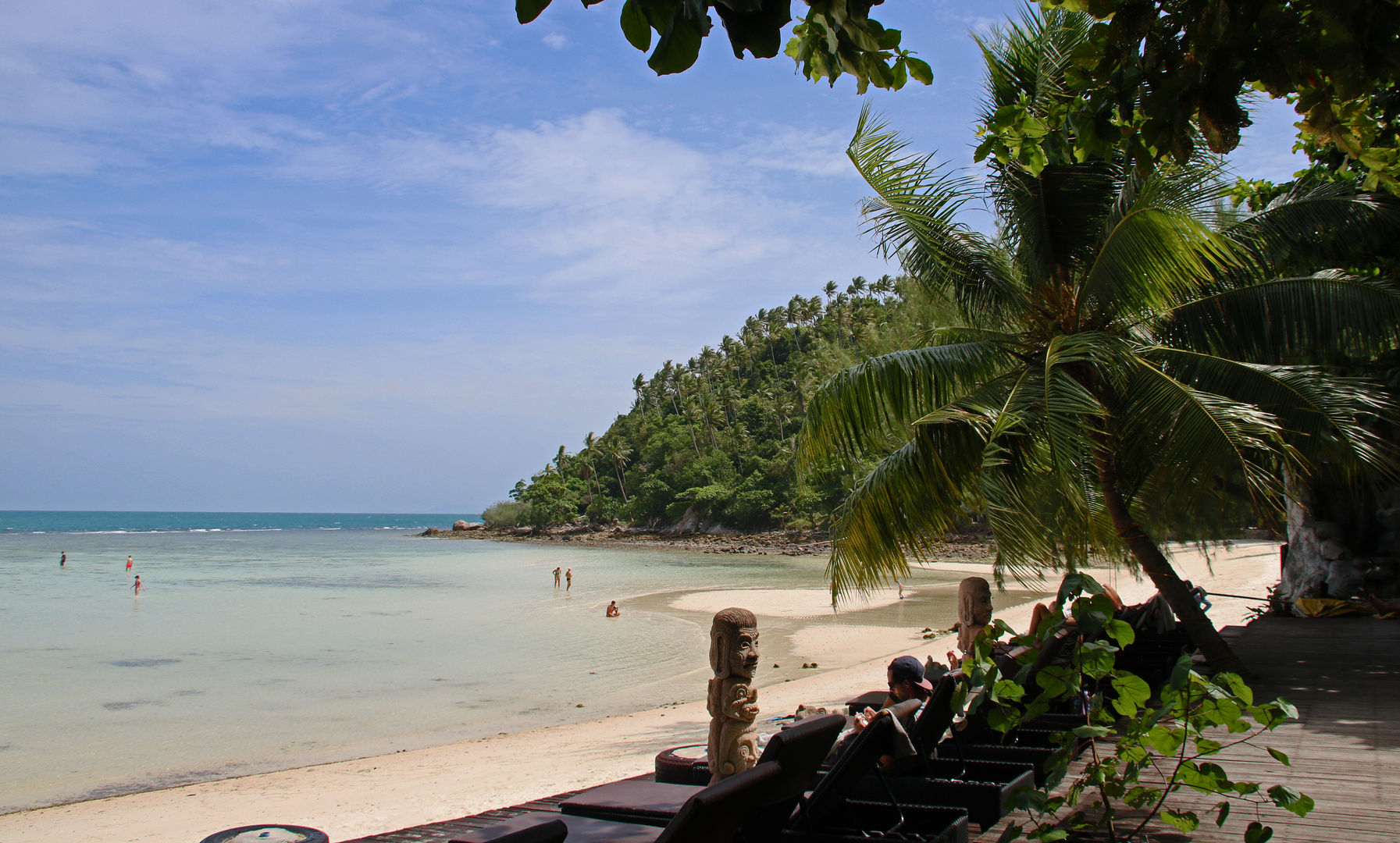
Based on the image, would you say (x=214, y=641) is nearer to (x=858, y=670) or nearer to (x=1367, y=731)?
(x=858, y=670)

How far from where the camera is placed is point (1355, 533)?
11.5m

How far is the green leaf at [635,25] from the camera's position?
1660mm

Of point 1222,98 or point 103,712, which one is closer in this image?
point 1222,98

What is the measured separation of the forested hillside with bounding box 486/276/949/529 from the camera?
231 feet

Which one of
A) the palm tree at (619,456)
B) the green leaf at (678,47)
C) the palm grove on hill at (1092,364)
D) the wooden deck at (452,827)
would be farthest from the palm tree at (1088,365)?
the palm tree at (619,456)

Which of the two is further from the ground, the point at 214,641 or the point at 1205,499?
the point at 1205,499

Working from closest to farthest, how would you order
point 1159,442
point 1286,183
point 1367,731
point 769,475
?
point 1367,731
point 1159,442
point 1286,183
point 769,475

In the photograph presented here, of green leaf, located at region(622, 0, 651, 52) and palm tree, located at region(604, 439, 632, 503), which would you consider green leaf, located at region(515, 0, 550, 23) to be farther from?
palm tree, located at region(604, 439, 632, 503)

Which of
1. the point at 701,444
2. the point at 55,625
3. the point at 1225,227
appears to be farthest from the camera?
the point at 701,444

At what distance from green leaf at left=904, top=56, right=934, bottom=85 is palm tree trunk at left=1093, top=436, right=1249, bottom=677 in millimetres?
5679

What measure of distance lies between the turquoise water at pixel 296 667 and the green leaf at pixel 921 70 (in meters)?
12.0

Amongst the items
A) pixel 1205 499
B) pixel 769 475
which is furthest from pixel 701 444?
pixel 1205 499

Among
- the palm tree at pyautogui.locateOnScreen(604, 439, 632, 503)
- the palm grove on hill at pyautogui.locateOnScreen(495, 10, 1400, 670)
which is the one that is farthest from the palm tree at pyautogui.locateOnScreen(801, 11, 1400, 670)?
the palm tree at pyautogui.locateOnScreen(604, 439, 632, 503)

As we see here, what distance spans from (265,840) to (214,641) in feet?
73.1
